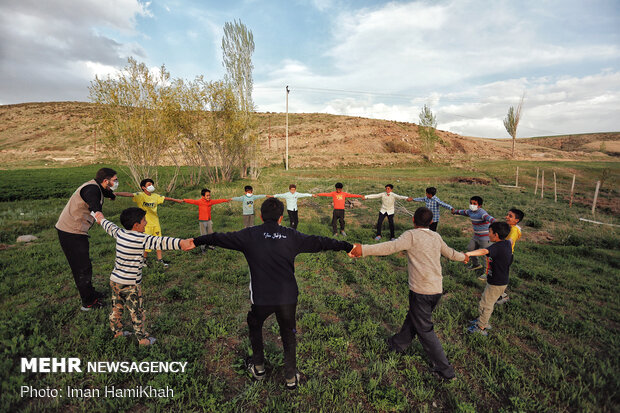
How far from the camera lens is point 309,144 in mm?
58625

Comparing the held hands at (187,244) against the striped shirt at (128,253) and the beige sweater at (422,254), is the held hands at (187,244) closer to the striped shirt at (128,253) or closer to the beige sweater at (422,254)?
the striped shirt at (128,253)

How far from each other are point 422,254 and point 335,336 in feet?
7.39

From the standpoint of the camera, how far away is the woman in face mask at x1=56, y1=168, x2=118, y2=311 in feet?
16.3

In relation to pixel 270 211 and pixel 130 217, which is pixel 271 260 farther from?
pixel 130 217

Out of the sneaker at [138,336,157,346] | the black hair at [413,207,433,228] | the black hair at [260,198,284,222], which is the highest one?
the black hair at [260,198,284,222]

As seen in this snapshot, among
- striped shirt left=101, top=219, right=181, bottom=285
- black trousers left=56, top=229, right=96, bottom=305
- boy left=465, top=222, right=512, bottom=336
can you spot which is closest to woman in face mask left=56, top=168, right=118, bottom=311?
black trousers left=56, top=229, right=96, bottom=305

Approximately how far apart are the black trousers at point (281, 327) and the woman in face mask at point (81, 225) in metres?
3.85

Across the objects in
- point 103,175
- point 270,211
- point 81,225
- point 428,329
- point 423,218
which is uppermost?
point 103,175

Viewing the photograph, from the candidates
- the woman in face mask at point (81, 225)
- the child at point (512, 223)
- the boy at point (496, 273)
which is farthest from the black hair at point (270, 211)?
the child at point (512, 223)

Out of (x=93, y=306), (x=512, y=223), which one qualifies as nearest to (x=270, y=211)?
(x=93, y=306)

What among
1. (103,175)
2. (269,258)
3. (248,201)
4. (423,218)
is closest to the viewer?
(269,258)

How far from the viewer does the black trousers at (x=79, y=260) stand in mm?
5039

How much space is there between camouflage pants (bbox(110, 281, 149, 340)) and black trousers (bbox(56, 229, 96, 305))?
1516mm

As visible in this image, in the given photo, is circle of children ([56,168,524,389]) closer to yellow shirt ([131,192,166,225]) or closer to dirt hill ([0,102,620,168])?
yellow shirt ([131,192,166,225])
